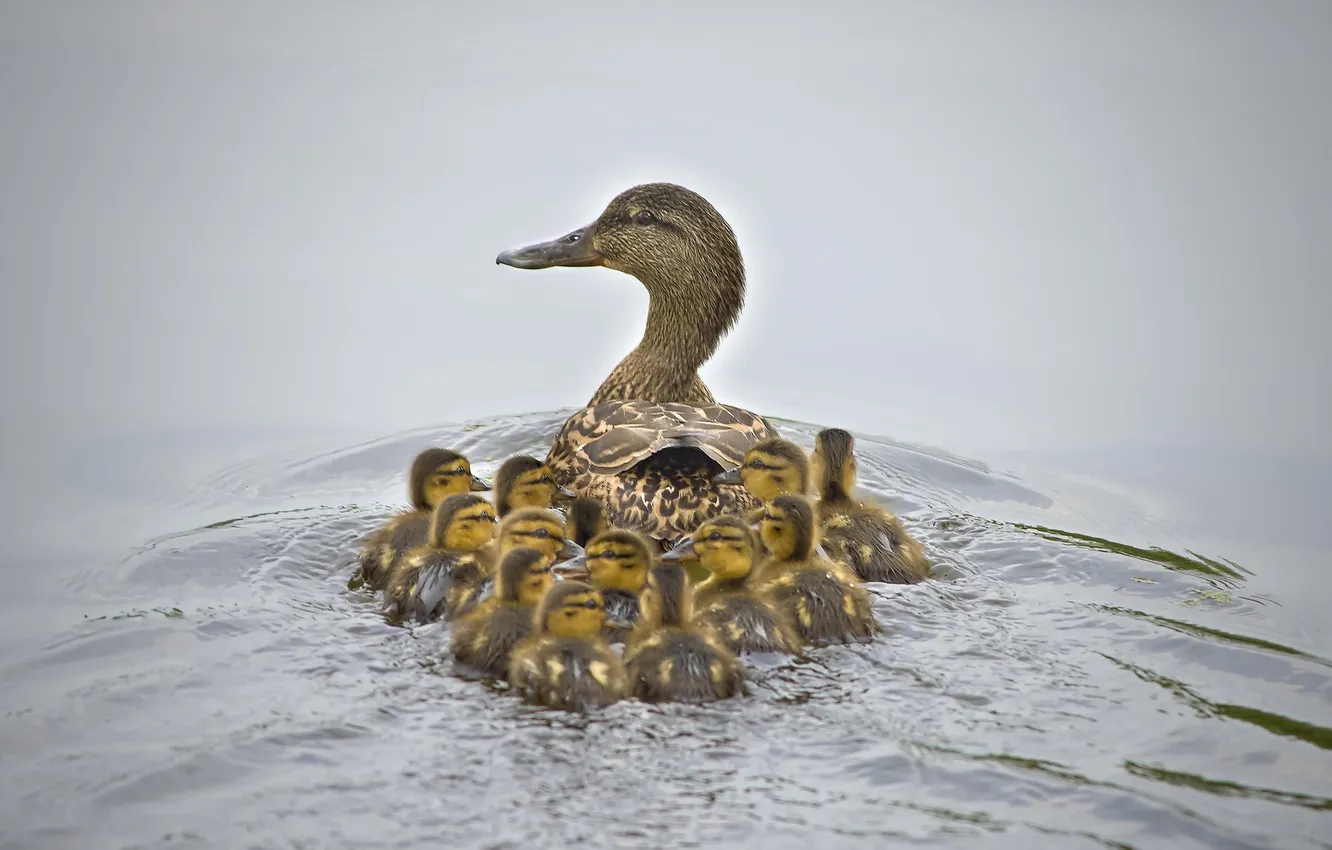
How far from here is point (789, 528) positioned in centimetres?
527

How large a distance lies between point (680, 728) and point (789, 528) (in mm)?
1180

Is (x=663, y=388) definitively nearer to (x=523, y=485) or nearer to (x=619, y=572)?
(x=523, y=485)

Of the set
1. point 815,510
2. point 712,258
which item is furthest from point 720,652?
point 712,258

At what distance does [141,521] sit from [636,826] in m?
3.25

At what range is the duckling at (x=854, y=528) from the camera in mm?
5566

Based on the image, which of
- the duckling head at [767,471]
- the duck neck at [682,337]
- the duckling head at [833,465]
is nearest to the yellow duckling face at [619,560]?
the duckling head at [767,471]

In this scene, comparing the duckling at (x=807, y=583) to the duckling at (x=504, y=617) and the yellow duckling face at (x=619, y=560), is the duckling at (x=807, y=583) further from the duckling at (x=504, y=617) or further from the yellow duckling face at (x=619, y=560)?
the duckling at (x=504, y=617)

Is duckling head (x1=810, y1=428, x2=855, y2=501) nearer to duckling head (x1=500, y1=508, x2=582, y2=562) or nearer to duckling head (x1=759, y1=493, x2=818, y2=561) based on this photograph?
duckling head (x1=759, y1=493, x2=818, y2=561)

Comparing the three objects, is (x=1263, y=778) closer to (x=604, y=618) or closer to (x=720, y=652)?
(x=720, y=652)

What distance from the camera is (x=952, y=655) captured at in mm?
4871

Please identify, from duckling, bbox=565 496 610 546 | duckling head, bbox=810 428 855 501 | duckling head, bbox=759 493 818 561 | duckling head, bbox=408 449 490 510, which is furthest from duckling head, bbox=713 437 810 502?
duckling head, bbox=408 449 490 510

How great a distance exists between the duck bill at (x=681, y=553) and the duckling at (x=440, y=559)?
657 mm

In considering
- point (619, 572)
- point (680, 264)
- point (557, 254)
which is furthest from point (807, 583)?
point (557, 254)

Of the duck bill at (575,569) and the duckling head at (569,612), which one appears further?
the duck bill at (575,569)
